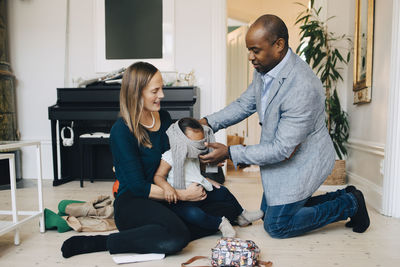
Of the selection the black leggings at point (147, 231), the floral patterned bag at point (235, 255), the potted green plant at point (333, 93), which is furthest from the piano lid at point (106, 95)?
the floral patterned bag at point (235, 255)

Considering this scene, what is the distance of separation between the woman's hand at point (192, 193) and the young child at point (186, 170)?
0.03 m

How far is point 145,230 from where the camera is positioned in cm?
142

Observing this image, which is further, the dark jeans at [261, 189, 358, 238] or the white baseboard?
the white baseboard

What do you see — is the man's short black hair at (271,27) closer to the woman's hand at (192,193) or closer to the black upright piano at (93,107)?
the woman's hand at (192,193)

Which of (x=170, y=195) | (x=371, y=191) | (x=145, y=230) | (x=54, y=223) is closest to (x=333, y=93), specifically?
(x=371, y=191)

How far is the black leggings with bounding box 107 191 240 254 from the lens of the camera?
1.43 meters

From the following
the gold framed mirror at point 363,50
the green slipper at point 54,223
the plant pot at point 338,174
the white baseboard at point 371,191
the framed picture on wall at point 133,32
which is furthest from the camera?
the framed picture on wall at point 133,32

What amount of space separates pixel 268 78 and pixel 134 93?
0.78 m

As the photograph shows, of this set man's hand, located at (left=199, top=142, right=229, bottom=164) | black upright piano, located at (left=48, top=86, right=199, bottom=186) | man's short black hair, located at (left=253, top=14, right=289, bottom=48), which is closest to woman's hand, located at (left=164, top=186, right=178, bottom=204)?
man's hand, located at (left=199, top=142, right=229, bottom=164)

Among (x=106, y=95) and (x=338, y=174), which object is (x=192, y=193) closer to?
(x=106, y=95)

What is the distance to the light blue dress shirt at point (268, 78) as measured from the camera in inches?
66.9

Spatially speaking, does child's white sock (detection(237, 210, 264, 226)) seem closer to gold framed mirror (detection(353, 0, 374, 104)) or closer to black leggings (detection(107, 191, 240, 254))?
black leggings (detection(107, 191, 240, 254))

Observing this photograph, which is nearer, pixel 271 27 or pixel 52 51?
pixel 271 27

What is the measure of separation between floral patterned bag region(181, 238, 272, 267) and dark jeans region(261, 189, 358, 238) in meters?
0.35
